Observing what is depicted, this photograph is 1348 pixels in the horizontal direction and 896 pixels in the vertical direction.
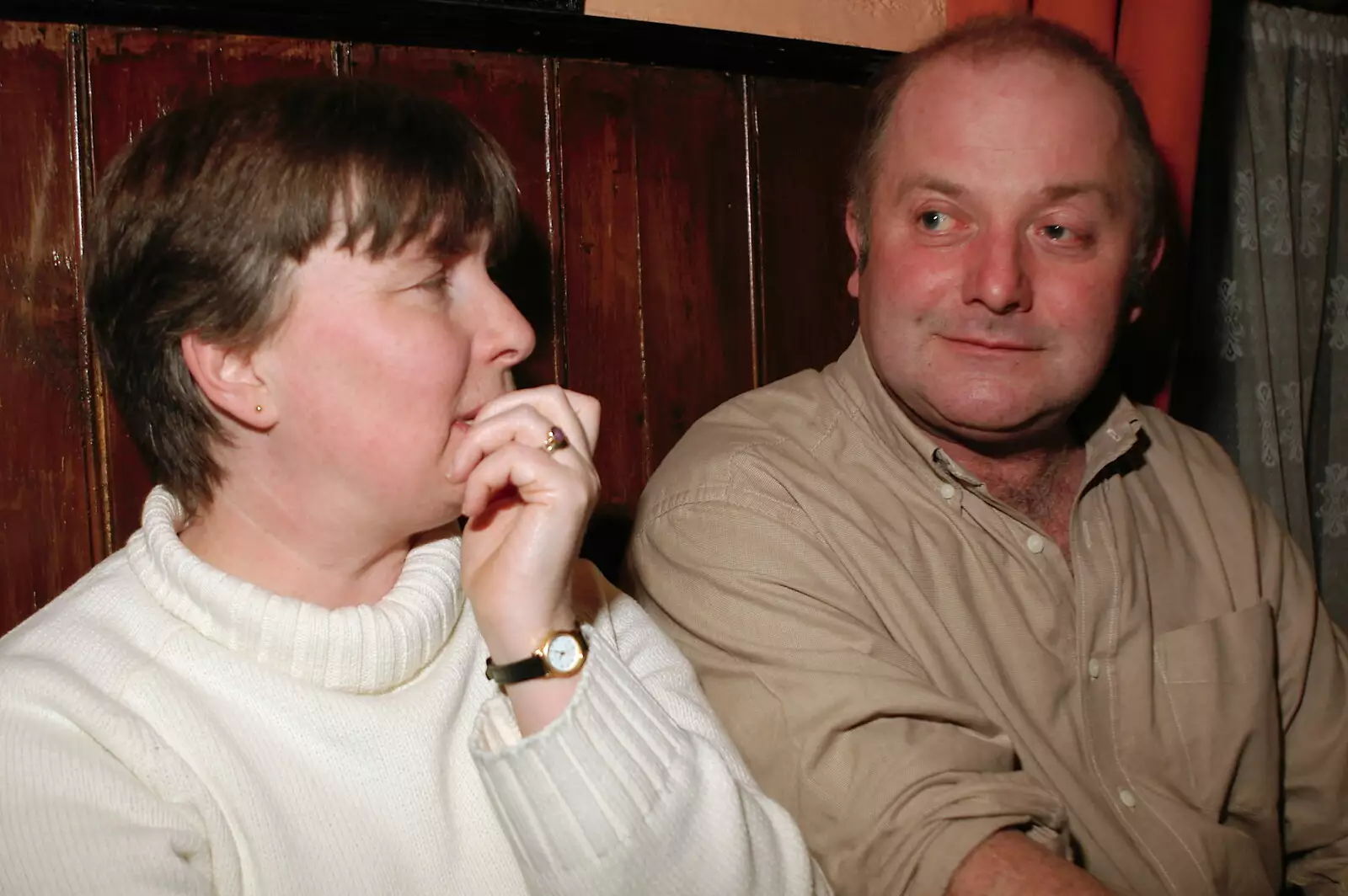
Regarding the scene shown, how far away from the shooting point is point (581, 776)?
92 cm

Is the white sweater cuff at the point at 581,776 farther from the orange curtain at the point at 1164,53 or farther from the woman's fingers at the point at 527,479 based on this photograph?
the orange curtain at the point at 1164,53

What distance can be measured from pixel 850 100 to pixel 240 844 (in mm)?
1365

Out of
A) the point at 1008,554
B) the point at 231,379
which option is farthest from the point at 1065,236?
the point at 231,379

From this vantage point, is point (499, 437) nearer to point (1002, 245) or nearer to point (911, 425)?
point (911, 425)

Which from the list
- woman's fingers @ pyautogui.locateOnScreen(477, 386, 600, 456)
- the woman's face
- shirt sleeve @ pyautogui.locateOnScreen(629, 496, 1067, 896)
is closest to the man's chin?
shirt sleeve @ pyautogui.locateOnScreen(629, 496, 1067, 896)

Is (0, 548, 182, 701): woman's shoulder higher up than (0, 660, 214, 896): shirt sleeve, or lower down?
higher up

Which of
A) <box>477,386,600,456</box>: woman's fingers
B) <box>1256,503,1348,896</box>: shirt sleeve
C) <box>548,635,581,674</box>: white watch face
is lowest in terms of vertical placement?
<box>1256,503,1348,896</box>: shirt sleeve

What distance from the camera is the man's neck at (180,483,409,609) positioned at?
1015 millimetres

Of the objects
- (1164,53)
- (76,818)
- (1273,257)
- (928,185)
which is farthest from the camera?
(1273,257)

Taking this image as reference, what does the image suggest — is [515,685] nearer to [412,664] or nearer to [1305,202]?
[412,664]

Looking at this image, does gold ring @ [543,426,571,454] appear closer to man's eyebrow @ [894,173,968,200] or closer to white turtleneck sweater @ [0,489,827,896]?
white turtleneck sweater @ [0,489,827,896]

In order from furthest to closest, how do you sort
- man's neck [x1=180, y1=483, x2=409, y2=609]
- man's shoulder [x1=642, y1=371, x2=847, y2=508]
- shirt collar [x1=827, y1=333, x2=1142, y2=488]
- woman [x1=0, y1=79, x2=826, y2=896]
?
1. shirt collar [x1=827, y1=333, x2=1142, y2=488]
2. man's shoulder [x1=642, y1=371, x2=847, y2=508]
3. man's neck [x1=180, y1=483, x2=409, y2=609]
4. woman [x1=0, y1=79, x2=826, y2=896]

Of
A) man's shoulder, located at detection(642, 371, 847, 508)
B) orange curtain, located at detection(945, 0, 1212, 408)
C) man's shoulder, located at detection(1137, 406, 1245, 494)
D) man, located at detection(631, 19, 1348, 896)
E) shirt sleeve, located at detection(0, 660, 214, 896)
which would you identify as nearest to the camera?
shirt sleeve, located at detection(0, 660, 214, 896)

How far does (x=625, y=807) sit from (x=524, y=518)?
283 millimetres
